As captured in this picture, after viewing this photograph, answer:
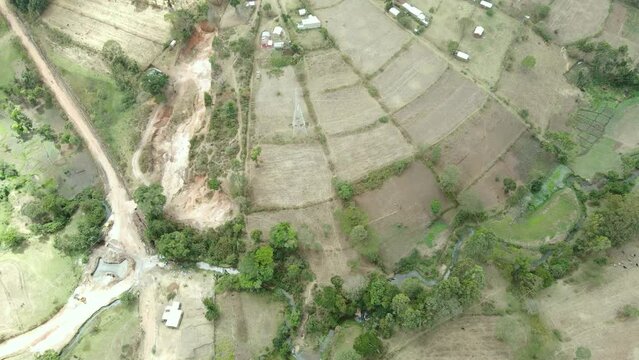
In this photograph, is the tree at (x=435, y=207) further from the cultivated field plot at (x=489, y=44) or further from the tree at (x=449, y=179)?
the cultivated field plot at (x=489, y=44)

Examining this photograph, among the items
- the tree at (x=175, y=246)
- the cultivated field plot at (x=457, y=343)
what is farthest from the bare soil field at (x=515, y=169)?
the tree at (x=175, y=246)

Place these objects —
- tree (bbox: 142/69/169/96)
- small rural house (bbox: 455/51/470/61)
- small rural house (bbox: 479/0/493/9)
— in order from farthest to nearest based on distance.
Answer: small rural house (bbox: 479/0/493/9) → small rural house (bbox: 455/51/470/61) → tree (bbox: 142/69/169/96)

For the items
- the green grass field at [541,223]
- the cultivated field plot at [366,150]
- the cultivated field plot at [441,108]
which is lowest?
the green grass field at [541,223]

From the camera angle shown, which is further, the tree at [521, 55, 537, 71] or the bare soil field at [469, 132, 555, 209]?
the tree at [521, 55, 537, 71]

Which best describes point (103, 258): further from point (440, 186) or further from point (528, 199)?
point (528, 199)

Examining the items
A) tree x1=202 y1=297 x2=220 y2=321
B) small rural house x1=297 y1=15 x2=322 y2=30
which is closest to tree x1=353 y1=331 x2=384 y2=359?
tree x1=202 y1=297 x2=220 y2=321

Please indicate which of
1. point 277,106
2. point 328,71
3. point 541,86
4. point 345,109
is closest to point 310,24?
point 328,71

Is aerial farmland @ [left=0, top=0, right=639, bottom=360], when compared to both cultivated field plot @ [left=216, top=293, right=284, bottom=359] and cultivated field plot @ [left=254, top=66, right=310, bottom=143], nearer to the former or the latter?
cultivated field plot @ [left=216, top=293, right=284, bottom=359]

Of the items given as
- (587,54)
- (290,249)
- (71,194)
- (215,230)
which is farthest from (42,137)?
(587,54)
